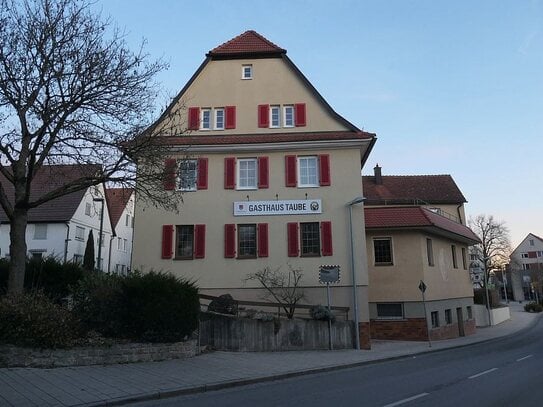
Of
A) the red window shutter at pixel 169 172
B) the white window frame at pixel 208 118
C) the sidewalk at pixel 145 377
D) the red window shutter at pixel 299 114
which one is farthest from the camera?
the white window frame at pixel 208 118

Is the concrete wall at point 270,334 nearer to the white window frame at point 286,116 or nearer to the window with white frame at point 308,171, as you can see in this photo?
the window with white frame at point 308,171

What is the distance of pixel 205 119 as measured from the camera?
83.1ft

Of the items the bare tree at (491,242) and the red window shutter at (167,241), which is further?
the bare tree at (491,242)

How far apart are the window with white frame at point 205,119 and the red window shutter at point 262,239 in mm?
5774

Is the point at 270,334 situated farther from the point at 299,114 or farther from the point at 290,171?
the point at 299,114

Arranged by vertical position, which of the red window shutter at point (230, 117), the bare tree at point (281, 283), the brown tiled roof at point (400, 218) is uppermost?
the red window shutter at point (230, 117)

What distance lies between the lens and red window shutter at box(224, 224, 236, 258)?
75.8ft

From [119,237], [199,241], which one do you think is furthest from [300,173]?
[119,237]

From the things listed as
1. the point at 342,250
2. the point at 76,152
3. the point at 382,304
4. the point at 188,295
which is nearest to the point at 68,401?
the point at 188,295

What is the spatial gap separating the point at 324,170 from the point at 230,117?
5.44m

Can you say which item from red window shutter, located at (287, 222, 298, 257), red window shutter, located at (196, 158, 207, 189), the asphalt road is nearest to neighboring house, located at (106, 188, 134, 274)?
red window shutter, located at (196, 158, 207, 189)

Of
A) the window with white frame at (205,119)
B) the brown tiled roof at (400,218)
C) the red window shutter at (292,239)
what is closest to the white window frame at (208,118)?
the window with white frame at (205,119)

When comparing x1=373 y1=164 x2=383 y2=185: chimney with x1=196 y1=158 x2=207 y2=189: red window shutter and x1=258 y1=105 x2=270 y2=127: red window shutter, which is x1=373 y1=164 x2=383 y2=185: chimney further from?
x1=196 y1=158 x2=207 y2=189: red window shutter

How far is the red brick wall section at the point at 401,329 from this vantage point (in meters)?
25.9
